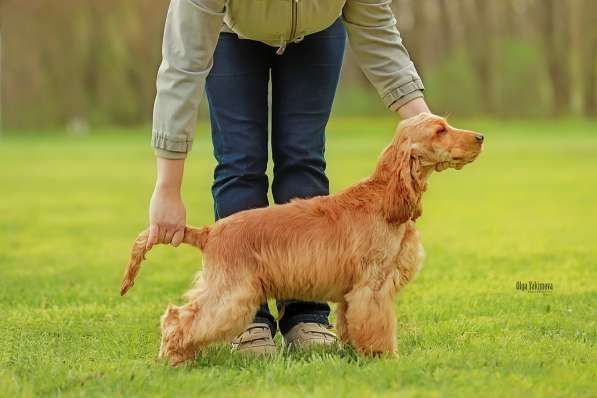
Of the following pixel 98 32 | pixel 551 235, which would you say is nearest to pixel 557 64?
pixel 98 32

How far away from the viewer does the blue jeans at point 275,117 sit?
4.13 meters

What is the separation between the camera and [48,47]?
30172 mm

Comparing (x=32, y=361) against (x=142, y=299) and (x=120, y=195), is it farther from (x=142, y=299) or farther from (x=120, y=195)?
(x=120, y=195)

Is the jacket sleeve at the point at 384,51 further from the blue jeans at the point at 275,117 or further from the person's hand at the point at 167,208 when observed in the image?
the person's hand at the point at 167,208

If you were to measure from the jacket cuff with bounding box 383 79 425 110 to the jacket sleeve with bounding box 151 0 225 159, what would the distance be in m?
0.78

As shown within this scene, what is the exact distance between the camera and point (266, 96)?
4.21 m

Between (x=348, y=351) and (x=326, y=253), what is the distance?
431 mm

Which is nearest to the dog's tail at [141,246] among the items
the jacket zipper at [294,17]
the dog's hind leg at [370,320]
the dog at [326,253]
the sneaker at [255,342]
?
the dog at [326,253]

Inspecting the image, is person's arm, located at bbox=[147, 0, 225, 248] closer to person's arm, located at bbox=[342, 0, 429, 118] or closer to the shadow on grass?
the shadow on grass

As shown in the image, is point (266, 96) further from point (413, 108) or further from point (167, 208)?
point (167, 208)

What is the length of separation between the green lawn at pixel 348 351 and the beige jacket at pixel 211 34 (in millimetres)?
903

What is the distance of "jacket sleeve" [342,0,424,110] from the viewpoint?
158 inches

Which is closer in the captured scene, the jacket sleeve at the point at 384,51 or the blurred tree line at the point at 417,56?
the jacket sleeve at the point at 384,51

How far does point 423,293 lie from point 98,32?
26187mm
